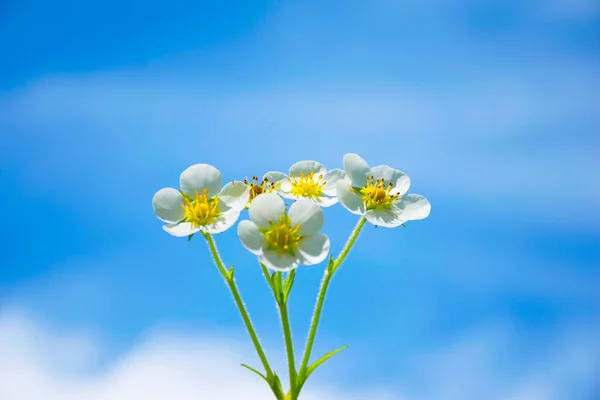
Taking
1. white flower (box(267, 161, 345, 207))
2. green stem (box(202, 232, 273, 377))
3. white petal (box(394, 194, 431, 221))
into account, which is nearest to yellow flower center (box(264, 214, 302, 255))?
green stem (box(202, 232, 273, 377))

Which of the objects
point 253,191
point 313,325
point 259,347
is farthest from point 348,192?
point 259,347

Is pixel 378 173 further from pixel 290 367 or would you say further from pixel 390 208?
pixel 290 367

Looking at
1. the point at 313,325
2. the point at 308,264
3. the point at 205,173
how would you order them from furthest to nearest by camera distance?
the point at 205,173 < the point at 313,325 < the point at 308,264

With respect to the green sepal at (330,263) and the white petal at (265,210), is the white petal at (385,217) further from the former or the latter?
the white petal at (265,210)

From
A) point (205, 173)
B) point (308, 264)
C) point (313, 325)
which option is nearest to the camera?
point (308, 264)

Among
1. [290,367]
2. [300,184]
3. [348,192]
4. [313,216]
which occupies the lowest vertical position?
[290,367]

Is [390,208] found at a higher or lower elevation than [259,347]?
higher
